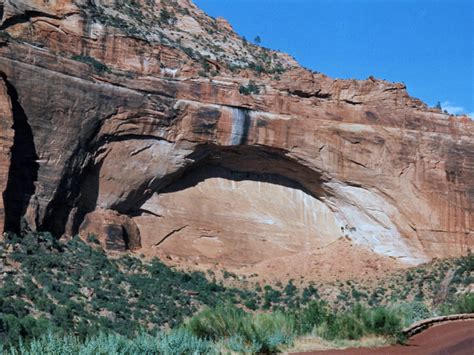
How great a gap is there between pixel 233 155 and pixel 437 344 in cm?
2182

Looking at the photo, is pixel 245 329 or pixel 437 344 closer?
pixel 245 329

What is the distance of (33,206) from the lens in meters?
28.0

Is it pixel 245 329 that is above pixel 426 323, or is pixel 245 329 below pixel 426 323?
above

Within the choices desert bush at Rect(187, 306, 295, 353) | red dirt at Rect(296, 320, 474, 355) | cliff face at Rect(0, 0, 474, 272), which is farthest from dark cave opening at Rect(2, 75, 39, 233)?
red dirt at Rect(296, 320, 474, 355)

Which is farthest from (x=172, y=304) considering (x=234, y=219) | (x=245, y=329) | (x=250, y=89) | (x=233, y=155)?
(x=245, y=329)

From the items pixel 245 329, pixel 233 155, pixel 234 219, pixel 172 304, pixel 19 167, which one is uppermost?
pixel 233 155

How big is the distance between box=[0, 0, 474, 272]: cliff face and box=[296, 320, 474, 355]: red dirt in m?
18.4

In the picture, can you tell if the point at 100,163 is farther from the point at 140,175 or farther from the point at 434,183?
the point at 434,183

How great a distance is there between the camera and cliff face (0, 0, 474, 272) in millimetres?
31250

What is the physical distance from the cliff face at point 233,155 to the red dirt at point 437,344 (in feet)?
60.3

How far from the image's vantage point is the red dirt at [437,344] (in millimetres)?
12039

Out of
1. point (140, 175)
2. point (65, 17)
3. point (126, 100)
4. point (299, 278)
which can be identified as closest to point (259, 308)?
point (299, 278)

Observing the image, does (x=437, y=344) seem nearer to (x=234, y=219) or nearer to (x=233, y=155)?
(x=233, y=155)

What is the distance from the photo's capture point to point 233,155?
3431cm
